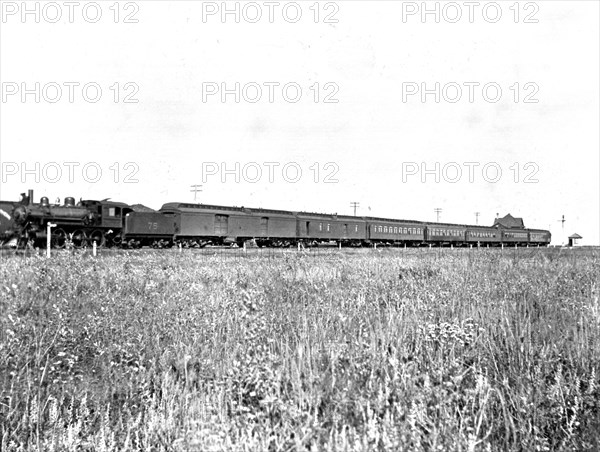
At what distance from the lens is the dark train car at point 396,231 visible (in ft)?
156

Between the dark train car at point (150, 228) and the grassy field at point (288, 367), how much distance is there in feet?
68.9

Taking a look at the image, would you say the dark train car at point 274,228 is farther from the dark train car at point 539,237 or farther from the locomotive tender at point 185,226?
the dark train car at point 539,237

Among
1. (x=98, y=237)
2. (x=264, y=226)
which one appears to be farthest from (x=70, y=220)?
(x=264, y=226)

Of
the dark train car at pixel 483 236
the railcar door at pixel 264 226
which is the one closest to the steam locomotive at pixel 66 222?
the railcar door at pixel 264 226

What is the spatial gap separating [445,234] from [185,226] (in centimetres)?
3721

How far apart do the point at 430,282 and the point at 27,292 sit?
7101 millimetres

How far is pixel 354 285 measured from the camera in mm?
9422

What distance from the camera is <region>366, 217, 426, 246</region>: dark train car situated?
156ft

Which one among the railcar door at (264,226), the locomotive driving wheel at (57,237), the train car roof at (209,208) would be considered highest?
the train car roof at (209,208)

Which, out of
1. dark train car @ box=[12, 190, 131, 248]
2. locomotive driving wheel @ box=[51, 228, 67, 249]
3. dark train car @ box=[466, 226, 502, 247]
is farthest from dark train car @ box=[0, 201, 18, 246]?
dark train car @ box=[466, 226, 502, 247]

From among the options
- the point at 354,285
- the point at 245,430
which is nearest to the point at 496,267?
the point at 354,285

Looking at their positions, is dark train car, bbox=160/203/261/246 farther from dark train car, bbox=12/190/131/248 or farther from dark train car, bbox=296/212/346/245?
dark train car, bbox=296/212/346/245

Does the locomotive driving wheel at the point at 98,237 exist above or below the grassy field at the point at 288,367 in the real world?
above

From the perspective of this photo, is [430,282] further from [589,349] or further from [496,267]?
[589,349]
